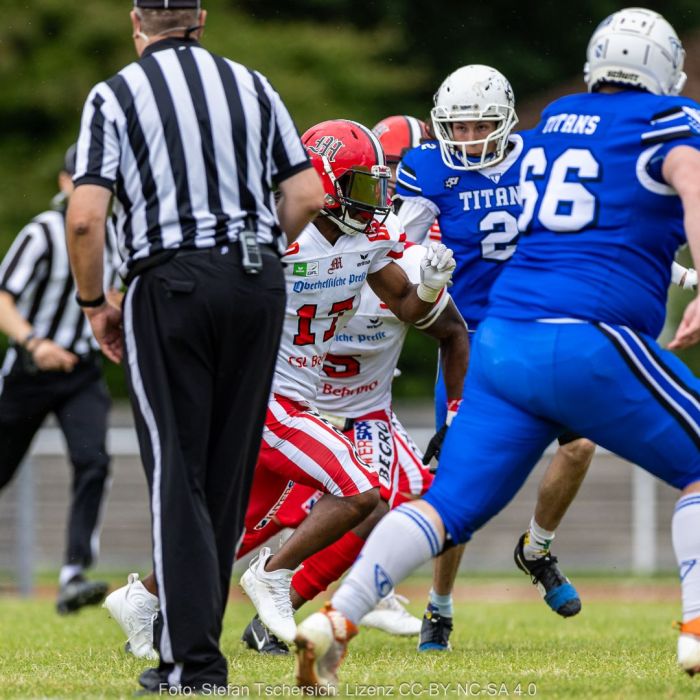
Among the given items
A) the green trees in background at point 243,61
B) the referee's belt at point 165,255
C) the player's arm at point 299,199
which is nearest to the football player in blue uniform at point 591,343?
the player's arm at point 299,199

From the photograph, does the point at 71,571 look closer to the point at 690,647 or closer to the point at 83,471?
the point at 83,471

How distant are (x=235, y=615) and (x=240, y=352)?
545 centimetres

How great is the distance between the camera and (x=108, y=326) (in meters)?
4.68

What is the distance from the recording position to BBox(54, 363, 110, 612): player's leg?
9.27m

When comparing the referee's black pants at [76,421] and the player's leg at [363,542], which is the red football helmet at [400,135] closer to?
the player's leg at [363,542]

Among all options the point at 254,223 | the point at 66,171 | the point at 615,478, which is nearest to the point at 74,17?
the point at 615,478

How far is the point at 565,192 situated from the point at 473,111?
194 cm

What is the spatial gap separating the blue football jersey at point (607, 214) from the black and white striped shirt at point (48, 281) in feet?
16.6

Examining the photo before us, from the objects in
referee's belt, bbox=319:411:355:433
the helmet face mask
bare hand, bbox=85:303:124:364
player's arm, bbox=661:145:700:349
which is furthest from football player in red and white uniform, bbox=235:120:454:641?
player's arm, bbox=661:145:700:349

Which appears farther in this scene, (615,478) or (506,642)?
(615,478)

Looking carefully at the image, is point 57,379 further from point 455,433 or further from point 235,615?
point 455,433

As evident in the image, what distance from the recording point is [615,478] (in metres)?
14.7

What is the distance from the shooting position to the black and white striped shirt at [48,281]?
9328mm

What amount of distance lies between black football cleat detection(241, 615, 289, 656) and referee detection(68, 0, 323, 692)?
1747 millimetres
